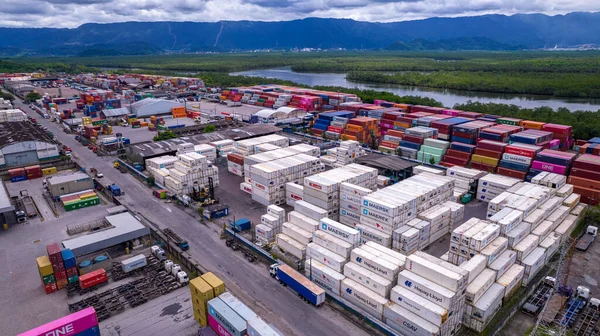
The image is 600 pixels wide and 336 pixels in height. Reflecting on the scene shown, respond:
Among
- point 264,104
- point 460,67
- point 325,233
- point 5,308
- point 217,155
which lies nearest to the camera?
point 5,308

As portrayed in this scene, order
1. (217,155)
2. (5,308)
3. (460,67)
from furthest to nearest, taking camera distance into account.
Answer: (460,67)
(217,155)
(5,308)

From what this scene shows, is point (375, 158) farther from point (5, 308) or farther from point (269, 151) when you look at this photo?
point (5, 308)

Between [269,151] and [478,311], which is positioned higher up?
[269,151]

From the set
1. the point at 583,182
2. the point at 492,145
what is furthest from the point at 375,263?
the point at 492,145

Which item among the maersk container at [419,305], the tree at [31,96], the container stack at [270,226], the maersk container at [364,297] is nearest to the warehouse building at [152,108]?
the tree at [31,96]

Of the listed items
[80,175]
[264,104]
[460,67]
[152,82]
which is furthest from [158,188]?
[460,67]

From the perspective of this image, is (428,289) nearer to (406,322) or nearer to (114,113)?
(406,322)

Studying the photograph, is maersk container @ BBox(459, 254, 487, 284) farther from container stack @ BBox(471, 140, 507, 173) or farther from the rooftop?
the rooftop
